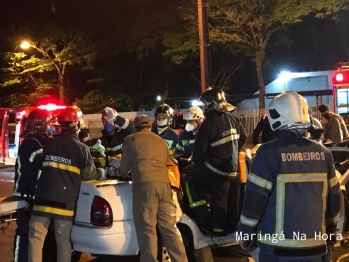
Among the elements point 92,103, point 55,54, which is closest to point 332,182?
point 55,54

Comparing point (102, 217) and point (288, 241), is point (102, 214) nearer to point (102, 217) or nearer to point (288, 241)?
point (102, 217)

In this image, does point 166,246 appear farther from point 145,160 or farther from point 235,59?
point 235,59

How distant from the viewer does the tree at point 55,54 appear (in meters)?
29.3

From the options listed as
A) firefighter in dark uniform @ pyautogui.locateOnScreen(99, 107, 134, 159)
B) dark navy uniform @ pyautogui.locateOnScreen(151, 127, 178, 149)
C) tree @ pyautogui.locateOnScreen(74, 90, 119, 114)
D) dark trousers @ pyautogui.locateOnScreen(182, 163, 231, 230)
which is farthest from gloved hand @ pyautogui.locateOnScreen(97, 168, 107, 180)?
tree @ pyautogui.locateOnScreen(74, 90, 119, 114)

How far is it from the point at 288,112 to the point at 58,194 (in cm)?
257

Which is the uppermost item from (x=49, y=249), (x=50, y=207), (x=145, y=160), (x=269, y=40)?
(x=269, y=40)

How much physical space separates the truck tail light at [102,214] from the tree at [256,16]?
2031cm

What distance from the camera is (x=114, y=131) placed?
872 cm

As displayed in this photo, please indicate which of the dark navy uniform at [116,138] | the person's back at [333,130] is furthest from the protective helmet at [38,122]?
the person's back at [333,130]

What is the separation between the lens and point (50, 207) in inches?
194

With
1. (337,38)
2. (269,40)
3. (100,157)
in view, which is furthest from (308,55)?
(100,157)

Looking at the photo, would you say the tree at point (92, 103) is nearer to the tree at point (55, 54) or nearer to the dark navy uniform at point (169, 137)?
the tree at point (55, 54)

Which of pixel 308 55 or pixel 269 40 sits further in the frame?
pixel 308 55

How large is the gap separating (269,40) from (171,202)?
24.2 m
